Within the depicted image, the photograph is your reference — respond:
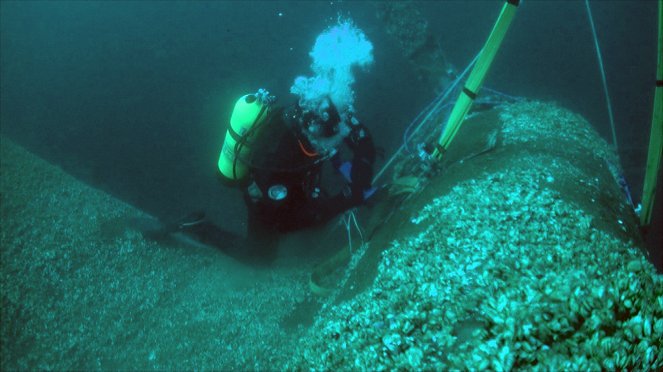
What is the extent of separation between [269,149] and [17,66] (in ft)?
36.0

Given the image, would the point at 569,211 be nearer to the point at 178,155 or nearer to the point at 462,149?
the point at 462,149

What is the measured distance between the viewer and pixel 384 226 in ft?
11.0

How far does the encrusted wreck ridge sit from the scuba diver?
111cm

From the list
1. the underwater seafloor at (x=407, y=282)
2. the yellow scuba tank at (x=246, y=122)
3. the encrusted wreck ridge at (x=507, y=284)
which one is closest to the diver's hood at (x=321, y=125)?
the yellow scuba tank at (x=246, y=122)

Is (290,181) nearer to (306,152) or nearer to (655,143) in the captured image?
(306,152)

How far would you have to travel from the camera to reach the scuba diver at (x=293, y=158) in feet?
12.2

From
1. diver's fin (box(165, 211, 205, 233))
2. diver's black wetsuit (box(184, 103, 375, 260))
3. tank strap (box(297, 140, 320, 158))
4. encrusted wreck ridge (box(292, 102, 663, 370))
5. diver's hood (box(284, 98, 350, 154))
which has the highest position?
encrusted wreck ridge (box(292, 102, 663, 370))

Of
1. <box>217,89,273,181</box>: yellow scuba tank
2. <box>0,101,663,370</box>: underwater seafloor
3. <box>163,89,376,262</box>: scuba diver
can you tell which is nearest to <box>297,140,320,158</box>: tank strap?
<box>163,89,376,262</box>: scuba diver

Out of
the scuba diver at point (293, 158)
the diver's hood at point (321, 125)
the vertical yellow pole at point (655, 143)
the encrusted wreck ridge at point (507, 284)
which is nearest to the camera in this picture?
the encrusted wreck ridge at point (507, 284)

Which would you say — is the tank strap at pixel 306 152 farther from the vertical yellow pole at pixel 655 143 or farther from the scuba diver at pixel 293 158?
the vertical yellow pole at pixel 655 143

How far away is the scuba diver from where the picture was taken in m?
3.72

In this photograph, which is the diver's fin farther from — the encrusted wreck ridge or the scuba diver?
the encrusted wreck ridge

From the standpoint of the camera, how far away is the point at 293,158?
12.7 ft

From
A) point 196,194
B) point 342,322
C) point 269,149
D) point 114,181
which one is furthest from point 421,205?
Result: point 114,181
